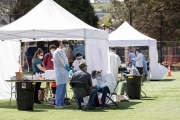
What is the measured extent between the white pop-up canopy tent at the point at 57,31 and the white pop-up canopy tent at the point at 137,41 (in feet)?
35.8

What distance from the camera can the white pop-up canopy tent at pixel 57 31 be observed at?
1852 centimetres

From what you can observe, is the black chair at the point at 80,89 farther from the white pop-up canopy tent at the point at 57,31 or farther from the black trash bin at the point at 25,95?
the white pop-up canopy tent at the point at 57,31

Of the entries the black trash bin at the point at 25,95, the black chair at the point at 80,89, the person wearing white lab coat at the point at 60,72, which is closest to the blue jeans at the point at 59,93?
the person wearing white lab coat at the point at 60,72

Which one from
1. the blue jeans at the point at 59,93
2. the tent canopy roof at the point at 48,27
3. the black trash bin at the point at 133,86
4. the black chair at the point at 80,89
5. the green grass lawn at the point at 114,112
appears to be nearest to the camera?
the green grass lawn at the point at 114,112

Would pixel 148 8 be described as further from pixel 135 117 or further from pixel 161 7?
pixel 135 117

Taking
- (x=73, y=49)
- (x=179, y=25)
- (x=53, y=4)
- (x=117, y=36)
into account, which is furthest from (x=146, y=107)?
(x=179, y=25)

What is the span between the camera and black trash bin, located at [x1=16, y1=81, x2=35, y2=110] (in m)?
17.1

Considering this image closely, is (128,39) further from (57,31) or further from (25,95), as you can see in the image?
(25,95)

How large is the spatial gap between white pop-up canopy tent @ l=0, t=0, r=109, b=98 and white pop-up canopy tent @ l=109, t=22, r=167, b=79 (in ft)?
35.8

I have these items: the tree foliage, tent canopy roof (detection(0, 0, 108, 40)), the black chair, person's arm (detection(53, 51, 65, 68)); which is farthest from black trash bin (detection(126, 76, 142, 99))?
the tree foliage

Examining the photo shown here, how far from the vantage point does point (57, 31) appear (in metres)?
18.5

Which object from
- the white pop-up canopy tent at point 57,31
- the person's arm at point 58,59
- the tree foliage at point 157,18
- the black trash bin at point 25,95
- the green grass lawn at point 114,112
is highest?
the tree foliage at point 157,18

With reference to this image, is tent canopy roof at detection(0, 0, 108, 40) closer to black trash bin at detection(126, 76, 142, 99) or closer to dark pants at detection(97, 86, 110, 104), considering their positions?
black trash bin at detection(126, 76, 142, 99)

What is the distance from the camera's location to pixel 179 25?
178 feet
